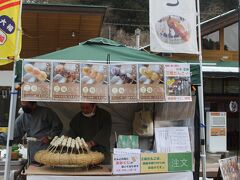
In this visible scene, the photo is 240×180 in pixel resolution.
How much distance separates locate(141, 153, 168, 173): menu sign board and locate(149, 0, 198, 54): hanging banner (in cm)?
147

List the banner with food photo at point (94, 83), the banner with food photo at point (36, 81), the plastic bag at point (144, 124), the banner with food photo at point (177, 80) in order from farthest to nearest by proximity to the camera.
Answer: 1. the plastic bag at point (144, 124)
2. the banner with food photo at point (177, 80)
3. the banner with food photo at point (94, 83)
4. the banner with food photo at point (36, 81)

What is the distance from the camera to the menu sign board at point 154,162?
510 centimetres

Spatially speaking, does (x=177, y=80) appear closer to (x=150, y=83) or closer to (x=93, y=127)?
(x=150, y=83)

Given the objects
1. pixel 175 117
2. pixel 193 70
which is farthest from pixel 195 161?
pixel 193 70

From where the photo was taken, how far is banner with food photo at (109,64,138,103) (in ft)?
17.0

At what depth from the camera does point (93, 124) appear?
19.0 feet

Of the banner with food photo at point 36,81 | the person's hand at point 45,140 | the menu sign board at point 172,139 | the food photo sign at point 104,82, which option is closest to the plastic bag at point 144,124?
the menu sign board at point 172,139

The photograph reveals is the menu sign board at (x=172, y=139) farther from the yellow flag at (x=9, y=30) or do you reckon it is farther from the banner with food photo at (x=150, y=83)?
the yellow flag at (x=9, y=30)

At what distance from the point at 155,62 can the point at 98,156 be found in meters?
1.47

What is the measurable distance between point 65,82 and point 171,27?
172cm

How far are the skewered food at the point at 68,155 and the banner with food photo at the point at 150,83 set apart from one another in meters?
0.94

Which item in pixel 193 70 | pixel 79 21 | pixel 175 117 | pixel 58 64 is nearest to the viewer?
pixel 58 64

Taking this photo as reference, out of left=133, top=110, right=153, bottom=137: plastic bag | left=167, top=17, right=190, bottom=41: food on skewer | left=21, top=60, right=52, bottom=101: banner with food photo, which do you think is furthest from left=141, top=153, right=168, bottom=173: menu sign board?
left=167, top=17, right=190, bottom=41: food on skewer

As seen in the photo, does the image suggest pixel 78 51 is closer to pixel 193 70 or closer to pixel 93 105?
pixel 93 105
